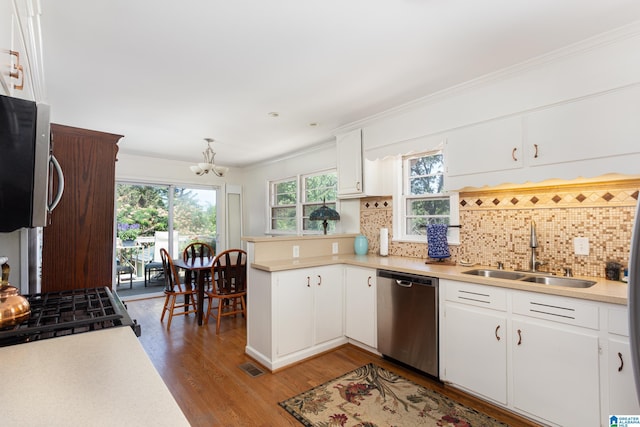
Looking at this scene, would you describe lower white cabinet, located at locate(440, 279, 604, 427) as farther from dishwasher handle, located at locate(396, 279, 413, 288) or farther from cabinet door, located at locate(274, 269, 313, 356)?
cabinet door, located at locate(274, 269, 313, 356)

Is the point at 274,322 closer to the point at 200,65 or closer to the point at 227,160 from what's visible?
the point at 200,65

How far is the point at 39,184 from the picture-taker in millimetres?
995

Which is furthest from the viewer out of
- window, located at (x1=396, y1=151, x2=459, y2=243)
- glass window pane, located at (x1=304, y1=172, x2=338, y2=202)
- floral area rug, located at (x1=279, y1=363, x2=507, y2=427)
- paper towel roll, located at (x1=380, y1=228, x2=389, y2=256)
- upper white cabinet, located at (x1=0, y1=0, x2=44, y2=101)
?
glass window pane, located at (x1=304, y1=172, x2=338, y2=202)

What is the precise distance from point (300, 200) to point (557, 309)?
155 inches

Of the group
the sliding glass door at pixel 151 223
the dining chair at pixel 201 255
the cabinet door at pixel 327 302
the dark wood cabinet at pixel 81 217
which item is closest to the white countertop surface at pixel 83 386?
the dark wood cabinet at pixel 81 217

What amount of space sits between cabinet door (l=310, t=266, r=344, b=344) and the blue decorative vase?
1.85ft

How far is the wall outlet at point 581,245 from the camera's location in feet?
7.16

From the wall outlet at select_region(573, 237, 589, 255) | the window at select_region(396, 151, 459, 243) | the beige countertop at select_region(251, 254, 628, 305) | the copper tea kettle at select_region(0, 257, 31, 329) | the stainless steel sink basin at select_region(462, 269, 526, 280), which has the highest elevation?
the window at select_region(396, 151, 459, 243)

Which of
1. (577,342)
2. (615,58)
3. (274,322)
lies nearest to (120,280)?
(274,322)

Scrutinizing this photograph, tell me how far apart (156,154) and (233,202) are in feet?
5.73

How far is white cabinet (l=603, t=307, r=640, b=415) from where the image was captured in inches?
63.4

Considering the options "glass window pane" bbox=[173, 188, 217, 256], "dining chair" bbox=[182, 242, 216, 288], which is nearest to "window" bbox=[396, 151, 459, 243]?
"dining chair" bbox=[182, 242, 216, 288]

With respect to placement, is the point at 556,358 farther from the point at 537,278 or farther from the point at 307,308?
the point at 307,308

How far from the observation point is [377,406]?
2154 mm
